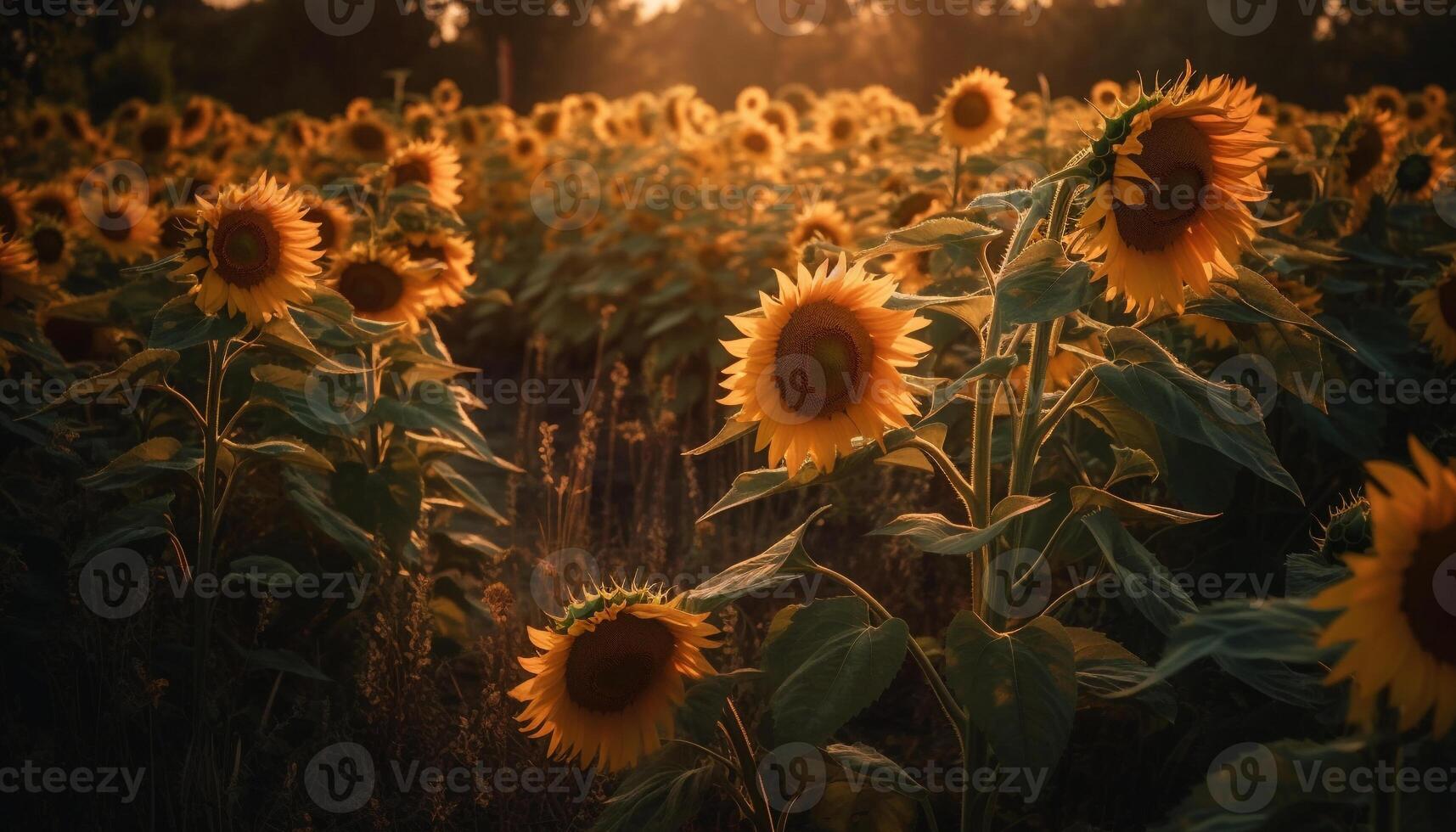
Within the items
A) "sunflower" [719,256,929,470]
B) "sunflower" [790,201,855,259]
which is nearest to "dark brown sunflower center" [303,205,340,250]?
"sunflower" [790,201,855,259]

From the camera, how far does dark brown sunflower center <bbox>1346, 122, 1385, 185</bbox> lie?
4074 mm

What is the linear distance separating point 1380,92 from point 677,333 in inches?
→ 227

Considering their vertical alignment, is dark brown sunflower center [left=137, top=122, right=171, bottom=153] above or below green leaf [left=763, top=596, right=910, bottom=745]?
above

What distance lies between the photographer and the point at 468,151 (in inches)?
360

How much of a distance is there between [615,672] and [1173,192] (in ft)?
4.10

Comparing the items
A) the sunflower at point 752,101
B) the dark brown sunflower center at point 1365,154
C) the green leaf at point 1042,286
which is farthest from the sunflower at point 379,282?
the sunflower at point 752,101

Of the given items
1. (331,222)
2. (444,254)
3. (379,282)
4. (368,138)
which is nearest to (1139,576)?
(379,282)

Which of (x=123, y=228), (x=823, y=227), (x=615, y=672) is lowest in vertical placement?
(x=615, y=672)

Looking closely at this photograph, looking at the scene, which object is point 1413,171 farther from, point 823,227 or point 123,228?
point 123,228

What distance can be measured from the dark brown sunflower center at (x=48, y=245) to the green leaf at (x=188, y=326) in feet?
7.21

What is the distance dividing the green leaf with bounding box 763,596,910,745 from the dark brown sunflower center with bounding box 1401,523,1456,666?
0.73 meters

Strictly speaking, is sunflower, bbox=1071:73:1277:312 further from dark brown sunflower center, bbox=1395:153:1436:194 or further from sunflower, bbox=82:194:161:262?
sunflower, bbox=82:194:161:262

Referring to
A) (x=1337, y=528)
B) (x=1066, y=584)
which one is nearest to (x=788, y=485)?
(x=1337, y=528)

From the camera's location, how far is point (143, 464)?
2.60 m
